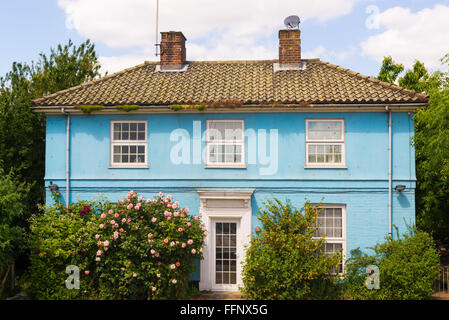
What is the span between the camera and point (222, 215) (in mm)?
13148

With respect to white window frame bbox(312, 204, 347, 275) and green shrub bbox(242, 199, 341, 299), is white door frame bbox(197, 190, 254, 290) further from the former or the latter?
white window frame bbox(312, 204, 347, 275)

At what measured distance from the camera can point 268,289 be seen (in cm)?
1149

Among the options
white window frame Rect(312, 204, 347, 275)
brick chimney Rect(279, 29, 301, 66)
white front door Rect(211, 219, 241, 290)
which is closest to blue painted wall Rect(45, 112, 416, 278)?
white window frame Rect(312, 204, 347, 275)

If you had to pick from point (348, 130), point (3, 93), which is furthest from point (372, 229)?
point (3, 93)

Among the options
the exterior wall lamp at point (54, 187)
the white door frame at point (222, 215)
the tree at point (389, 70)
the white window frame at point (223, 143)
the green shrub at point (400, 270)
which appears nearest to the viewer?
the green shrub at point (400, 270)

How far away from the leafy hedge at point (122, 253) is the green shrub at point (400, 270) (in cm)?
453

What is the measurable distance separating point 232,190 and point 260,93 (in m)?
3.27

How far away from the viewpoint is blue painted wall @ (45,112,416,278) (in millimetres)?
12984

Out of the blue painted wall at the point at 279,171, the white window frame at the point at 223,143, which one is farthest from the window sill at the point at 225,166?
the blue painted wall at the point at 279,171

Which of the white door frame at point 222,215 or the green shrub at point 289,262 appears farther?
the white door frame at point 222,215

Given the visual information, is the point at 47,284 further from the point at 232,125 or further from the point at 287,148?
the point at 287,148

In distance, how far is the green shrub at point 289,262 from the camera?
37.6 ft

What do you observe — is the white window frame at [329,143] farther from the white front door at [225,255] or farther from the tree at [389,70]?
the tree at [389,70]

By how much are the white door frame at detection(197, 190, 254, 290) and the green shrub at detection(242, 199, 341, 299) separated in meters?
0.58
